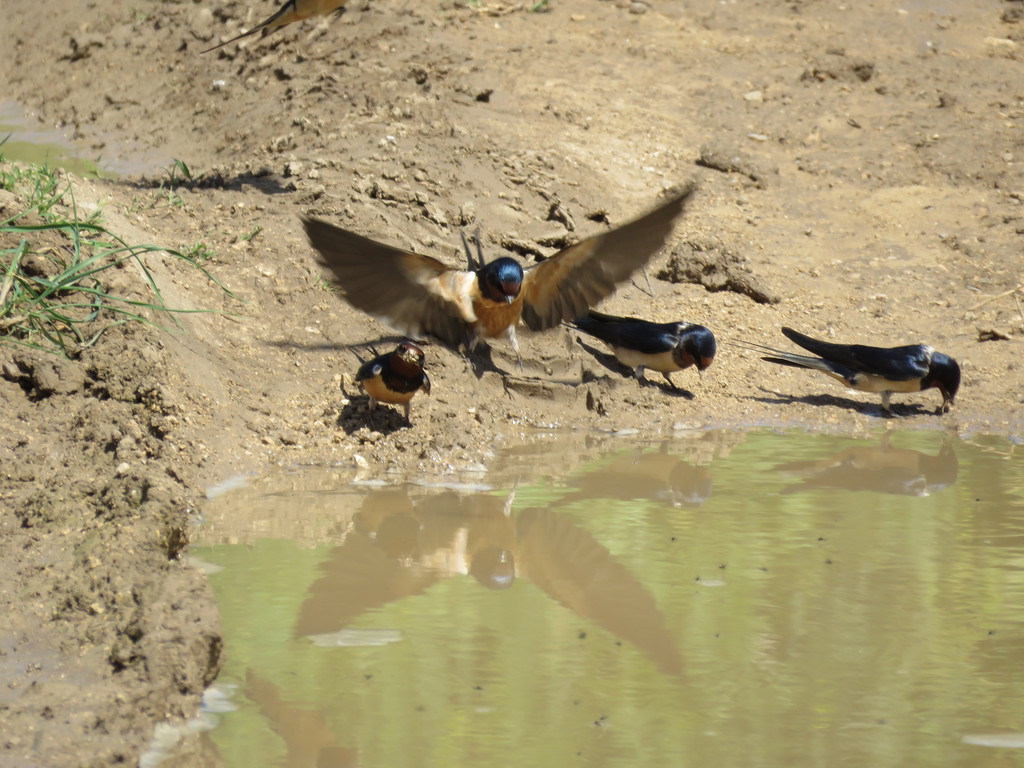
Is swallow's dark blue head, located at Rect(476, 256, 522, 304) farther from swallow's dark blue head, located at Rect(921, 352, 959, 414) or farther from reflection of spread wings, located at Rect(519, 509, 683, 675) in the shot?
swallow's dark blue head, located at Rect(921, 352, 959, 414)

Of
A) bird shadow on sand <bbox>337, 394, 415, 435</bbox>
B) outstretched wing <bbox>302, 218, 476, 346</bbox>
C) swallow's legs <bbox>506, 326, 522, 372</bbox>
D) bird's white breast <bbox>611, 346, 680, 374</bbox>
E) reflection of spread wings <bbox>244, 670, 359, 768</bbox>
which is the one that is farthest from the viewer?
bird's white breast <bbox>611, 346, 680, 374</bbox>

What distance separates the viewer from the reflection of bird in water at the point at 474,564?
374cm

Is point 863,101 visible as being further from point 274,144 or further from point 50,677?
point 50,677

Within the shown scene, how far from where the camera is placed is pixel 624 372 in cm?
691

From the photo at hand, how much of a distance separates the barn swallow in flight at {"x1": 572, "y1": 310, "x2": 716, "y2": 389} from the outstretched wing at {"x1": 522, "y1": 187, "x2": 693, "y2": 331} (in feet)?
1.32

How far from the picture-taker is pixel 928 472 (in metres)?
5.68

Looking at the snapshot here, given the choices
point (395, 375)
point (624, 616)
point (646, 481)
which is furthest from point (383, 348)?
point (624, 616)

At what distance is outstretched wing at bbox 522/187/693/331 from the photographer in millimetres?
6055

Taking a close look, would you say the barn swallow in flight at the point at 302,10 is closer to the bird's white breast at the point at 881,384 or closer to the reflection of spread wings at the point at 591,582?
the bird's white breast at the point at 881,384

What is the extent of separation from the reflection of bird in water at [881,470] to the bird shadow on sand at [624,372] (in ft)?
3.64

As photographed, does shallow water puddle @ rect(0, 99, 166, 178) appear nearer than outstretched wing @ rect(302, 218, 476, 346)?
No

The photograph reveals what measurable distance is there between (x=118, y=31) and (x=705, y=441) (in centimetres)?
866

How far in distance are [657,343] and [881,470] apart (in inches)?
56.0

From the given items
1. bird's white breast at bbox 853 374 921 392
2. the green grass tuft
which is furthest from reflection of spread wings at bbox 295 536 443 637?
bird's white breast at bbox 853 374 921 392
